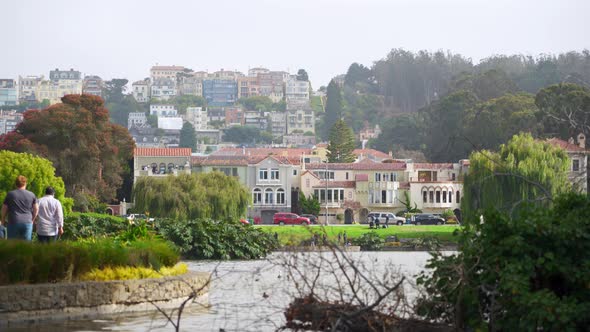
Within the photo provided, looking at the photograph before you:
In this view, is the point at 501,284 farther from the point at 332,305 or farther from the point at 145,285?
the point at 145,285

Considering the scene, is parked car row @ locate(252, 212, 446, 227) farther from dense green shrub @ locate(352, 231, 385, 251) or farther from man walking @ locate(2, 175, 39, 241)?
man walking @ locate(2, 175, 39, 241)

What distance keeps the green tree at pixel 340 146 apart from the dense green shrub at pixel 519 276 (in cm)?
13242

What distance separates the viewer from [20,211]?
21.5m

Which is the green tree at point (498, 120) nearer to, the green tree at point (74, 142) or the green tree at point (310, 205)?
the green tree at point (310, 205)

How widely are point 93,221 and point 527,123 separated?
75.2 meters

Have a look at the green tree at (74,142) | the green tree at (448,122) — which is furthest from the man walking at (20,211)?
the green tree at (448,122)

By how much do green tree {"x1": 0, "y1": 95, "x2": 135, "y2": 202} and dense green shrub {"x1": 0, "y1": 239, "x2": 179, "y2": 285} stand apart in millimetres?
64316

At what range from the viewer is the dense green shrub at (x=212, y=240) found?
43.8 meters

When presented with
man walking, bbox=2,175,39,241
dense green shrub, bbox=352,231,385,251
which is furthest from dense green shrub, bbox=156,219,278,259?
dense green shrub, bbox=352,231,385,251

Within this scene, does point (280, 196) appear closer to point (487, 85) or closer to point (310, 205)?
point (310, 205)

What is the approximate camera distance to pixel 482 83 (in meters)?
165

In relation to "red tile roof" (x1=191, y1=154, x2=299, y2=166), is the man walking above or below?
below

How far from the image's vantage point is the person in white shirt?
21.9 metres

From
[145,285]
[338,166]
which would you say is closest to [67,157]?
[338,166]
